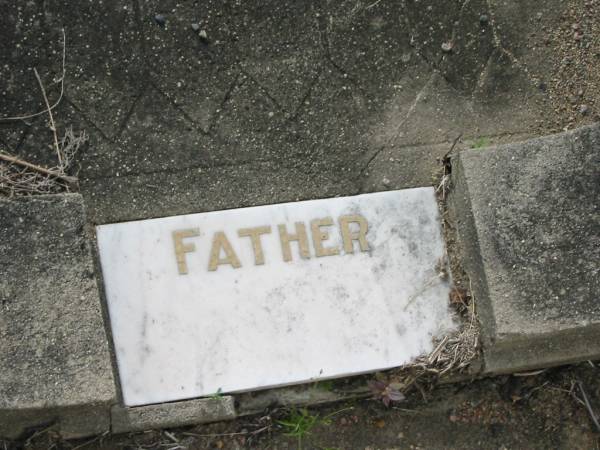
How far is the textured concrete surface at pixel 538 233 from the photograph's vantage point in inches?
88.6

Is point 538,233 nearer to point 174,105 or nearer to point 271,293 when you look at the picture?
point 271,293

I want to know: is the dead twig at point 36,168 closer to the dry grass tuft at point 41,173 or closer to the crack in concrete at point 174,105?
the dry grass tuft at point 41,173

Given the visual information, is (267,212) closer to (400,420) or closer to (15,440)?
(400,420)

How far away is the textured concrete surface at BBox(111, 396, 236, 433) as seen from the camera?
94.3 inches

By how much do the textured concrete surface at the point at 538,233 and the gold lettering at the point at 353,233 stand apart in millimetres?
396

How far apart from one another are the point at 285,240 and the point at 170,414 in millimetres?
744

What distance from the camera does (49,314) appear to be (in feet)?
7.06

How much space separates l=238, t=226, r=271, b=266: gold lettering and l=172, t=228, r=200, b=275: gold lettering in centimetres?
17

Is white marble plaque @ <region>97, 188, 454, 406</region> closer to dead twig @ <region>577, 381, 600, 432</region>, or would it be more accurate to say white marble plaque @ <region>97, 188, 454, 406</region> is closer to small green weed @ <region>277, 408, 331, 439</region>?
small green weed @ <region>277, 408, 331, 439</region>

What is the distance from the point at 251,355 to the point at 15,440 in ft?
2.83

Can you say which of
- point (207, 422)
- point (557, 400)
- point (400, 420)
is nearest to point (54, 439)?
point (207, 422)

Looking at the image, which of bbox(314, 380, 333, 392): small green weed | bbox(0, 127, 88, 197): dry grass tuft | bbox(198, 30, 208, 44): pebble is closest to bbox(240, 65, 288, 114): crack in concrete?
bbox(198, 30, 208, 44): pebble

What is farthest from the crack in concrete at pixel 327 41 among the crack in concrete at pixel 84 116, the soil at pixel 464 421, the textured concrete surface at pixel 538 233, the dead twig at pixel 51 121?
the soil at pixel 464 421

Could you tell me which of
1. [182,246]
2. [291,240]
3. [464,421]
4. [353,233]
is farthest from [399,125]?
[464,421]
